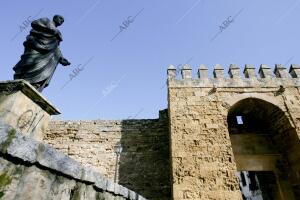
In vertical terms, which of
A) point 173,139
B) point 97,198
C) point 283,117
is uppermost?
point 283,117

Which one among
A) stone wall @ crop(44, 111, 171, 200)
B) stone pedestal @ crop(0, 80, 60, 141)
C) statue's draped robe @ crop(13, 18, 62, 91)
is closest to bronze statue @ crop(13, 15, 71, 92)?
statue's draped robe @ crop(13, 18, 62, 91)

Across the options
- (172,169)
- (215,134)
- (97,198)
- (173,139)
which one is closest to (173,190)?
(172,169)

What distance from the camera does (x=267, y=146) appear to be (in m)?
8.23

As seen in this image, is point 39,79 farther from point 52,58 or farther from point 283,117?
point 283,117

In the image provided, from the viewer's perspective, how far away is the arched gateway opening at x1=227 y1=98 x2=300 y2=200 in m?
7.44

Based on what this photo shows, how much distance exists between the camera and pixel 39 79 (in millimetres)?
3318

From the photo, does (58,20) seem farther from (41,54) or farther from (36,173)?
(36,173)

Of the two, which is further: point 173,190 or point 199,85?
point 199,85

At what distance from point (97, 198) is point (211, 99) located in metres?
6.43

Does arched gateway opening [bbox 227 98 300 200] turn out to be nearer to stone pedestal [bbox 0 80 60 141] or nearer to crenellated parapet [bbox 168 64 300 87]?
crenellated parapet [bbox 168 64 300 87]

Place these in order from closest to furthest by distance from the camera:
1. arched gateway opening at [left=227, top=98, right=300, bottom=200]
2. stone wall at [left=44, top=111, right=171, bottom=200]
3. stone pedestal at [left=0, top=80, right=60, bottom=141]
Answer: stone pedestal at [left=0, top=80, right=60, bottom=141], arched gateway opening at [left=227, top=98, right=300, bottom=200], stone wall at [left=44, top=111, right=171, bottom=200]

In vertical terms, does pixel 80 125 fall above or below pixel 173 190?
above

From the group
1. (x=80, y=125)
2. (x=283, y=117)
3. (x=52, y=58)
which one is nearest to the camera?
(x=52, y=58)

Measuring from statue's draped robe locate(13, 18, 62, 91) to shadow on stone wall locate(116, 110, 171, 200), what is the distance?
5.30m
